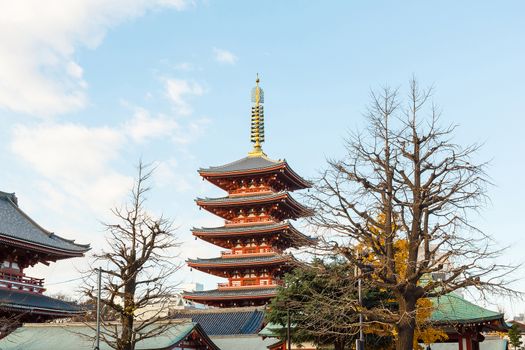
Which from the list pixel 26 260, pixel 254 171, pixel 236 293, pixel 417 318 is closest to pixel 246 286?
pixel 236 293

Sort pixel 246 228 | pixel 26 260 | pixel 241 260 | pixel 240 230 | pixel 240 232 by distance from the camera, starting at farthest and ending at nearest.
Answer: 1. pixel 246 228
2. pixel 240 230
3. pixel 240 232
4. pixel 241 260
5. pixel 26 260

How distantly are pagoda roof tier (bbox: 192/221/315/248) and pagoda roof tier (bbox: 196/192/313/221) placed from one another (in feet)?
5.48

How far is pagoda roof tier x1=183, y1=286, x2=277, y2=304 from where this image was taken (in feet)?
162

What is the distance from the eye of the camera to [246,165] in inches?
2203

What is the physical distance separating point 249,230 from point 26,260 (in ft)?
66.9

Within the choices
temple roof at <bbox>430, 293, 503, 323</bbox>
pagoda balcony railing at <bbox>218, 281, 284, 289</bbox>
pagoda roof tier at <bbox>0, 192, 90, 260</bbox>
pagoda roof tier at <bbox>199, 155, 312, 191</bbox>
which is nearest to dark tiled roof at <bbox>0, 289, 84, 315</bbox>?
pagoda roof tier at <bbox>0, 192, 90, 260</bbox>

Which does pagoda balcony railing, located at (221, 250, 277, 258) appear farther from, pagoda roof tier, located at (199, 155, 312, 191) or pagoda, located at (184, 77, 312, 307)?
pagoda roof tier, located at (199, 155, 312, 191)

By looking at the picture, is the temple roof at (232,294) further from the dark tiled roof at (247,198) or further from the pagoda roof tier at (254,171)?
the pagoda roof tier at (254,171)

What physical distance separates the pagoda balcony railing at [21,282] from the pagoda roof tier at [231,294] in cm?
1668

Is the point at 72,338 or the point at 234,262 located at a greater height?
the point at 234,262

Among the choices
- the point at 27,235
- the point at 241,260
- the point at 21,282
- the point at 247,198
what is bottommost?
the point at 21,282

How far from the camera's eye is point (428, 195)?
59.7 ft

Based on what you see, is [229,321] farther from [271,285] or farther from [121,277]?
[121,277]

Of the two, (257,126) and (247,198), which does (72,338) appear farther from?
(257,126)
